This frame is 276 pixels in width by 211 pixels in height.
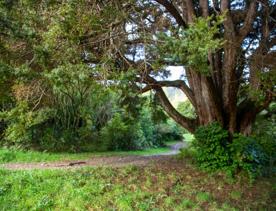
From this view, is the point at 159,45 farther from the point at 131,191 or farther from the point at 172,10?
the point at 131,191

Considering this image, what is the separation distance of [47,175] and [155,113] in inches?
156

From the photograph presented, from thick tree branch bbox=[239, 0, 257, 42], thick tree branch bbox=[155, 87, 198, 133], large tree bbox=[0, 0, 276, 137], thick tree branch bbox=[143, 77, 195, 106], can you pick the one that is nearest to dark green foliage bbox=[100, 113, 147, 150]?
Result: thick tree branch bbox=[155, 87, 198, 133]

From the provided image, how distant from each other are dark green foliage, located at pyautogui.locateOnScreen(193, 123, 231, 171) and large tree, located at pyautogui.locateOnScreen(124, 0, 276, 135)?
1.20 feet

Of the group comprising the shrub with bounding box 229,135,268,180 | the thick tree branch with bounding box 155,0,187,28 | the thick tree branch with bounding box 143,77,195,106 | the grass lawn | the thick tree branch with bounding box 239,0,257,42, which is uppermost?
the thick tree branch with bounding box 155,0,187,28

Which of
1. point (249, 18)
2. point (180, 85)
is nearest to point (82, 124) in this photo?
point (180, 85)

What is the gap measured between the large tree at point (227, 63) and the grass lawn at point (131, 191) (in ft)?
5.21

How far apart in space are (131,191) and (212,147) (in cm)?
225

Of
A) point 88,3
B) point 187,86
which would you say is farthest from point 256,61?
point 88,3

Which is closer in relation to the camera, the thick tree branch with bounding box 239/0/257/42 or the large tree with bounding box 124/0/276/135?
the large tree with bounding box 124/0/276/135

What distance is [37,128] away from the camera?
14.0 m

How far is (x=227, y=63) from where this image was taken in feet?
26.3

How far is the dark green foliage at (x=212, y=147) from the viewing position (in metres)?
8.45

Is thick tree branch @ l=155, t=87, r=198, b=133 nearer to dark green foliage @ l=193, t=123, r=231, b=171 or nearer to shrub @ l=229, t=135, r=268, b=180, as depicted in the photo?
dark green foliage @ l=193, t=123, r=231, b=171

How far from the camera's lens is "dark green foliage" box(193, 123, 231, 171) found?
8.45 m
